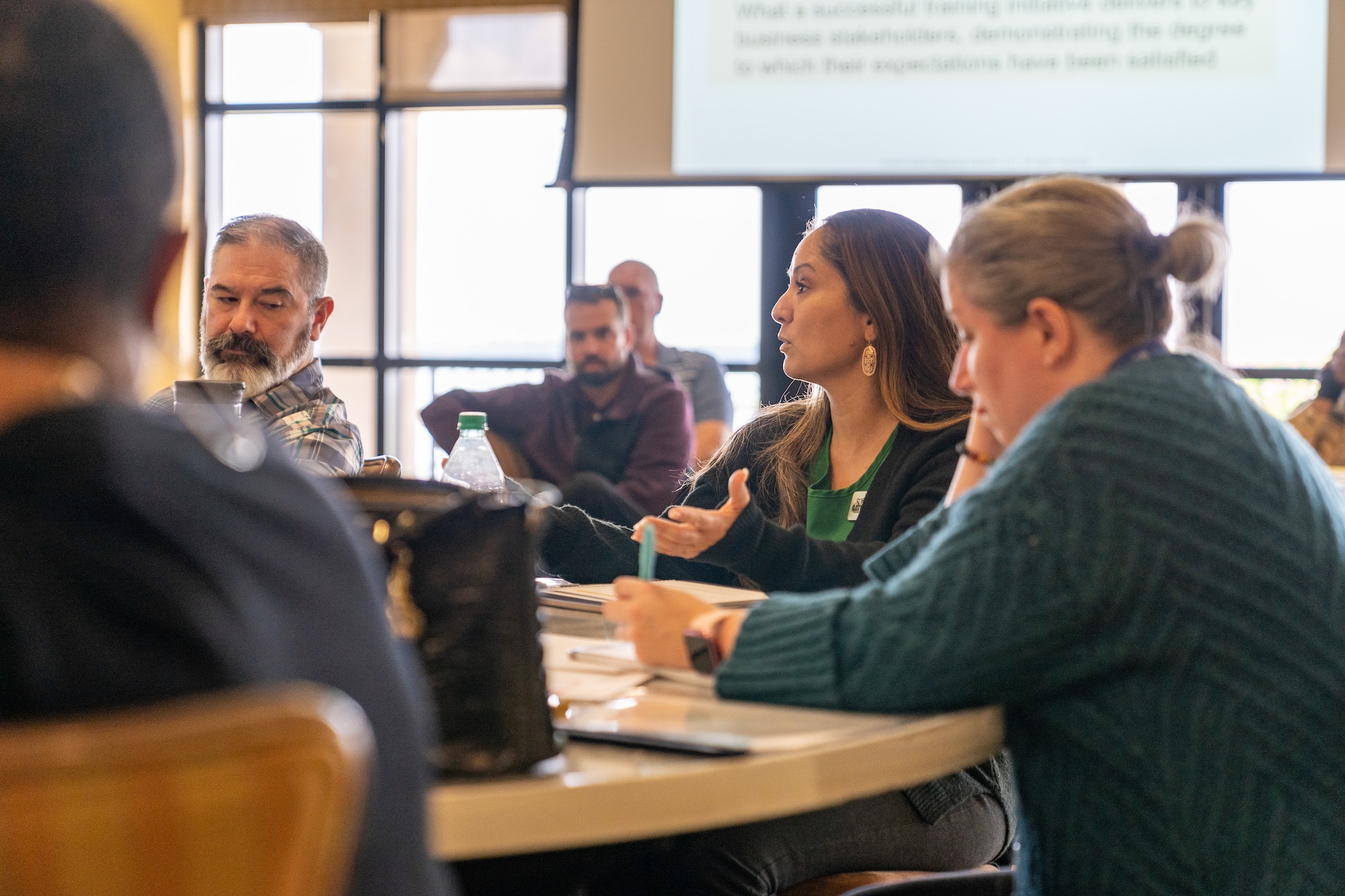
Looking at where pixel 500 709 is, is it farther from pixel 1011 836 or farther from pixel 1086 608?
pixel 1011 836

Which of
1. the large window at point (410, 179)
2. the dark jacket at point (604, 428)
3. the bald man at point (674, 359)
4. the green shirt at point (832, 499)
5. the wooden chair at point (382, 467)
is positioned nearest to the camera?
the wooden chair at point (382, 467)

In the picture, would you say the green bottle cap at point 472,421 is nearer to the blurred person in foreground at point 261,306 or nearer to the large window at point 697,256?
the blurred person in foreground at point 261,306

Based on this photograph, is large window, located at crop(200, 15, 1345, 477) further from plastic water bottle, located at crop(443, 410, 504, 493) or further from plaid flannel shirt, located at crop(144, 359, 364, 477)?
plaid flannel shirt, located at crop(144, 359, 364, 477)

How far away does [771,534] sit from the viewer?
69.2 inches

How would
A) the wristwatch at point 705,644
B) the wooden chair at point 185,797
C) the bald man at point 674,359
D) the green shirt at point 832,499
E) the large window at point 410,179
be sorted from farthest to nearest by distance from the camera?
the large window at point 410,179, the bald man at point 674,359, the green shirt at point 832,499, the wristwatch at point 705,644, the wooden chair at point 185,797

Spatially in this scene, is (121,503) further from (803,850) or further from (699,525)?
(699,525)

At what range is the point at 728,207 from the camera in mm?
5180

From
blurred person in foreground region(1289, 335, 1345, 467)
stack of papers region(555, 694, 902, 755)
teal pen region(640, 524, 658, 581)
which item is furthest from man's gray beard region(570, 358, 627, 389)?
stack of papers region(555, 694, 902, 755)

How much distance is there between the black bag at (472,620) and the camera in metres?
0.83

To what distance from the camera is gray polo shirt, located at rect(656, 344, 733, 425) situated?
4832mm

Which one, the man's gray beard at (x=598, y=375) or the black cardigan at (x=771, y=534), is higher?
the man's gray beard at (x=598, y=375)

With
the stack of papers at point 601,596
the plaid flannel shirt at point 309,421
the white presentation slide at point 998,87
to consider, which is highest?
the white presentation slide at point 998,87

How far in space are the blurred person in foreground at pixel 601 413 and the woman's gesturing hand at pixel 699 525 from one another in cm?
223

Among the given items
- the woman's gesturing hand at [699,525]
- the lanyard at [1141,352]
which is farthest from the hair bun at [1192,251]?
the woman's gesturing hand at [699,525]
